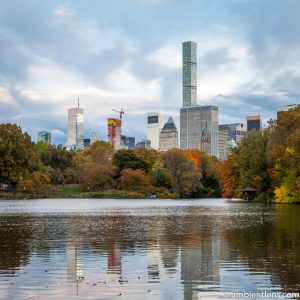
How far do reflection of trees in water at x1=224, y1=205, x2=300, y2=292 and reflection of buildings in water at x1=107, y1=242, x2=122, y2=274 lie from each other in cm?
349

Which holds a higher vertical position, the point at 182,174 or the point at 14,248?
the point at 182,174

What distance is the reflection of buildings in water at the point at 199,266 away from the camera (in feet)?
37.1

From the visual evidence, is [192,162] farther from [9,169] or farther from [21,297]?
[21,297]

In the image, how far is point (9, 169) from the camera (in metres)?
99.2

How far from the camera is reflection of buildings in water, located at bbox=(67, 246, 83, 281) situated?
12.8 metres

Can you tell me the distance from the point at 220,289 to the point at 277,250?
663 cm

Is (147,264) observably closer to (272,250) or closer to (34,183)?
(272,250)

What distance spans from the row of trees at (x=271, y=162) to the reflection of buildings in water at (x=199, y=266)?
40.4 m

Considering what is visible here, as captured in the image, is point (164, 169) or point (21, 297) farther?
point (164, 169)

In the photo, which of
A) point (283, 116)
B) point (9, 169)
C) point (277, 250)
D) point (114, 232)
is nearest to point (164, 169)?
point (9, 169)

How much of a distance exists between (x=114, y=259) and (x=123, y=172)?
92.0 meters

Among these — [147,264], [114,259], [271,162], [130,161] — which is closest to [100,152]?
[130,161]

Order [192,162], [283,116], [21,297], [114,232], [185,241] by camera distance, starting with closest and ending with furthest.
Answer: [21,297], [185,241], [114,232], [283,116], [192,162]

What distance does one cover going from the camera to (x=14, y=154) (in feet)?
331
